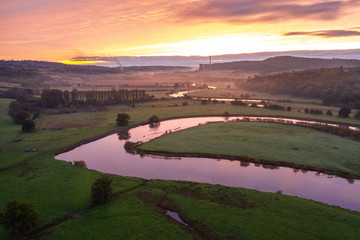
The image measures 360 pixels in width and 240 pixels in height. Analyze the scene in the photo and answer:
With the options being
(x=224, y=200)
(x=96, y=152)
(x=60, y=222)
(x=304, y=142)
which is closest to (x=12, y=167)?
(x=96, y=152)

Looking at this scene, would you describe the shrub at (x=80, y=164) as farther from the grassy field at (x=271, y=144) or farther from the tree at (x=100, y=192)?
the tree at (x=100, y=192)

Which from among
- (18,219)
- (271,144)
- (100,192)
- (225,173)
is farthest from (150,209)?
(271,144)

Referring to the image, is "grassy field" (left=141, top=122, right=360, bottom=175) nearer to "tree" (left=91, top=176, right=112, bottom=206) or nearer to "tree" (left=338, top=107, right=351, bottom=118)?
"tree" (left=91, top=176, right=112, bottom=206)

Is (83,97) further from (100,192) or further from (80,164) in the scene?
(100,192)

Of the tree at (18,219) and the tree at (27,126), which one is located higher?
the tree at (27,126)

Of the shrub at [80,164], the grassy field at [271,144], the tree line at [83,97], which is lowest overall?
the shrub at [80,164]

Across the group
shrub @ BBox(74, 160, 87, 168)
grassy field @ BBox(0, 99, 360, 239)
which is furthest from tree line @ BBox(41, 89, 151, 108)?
shrub @ BBox(74, 160, 87, 168)

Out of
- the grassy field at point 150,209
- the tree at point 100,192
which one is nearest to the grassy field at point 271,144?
the grassy field at point 150,209
